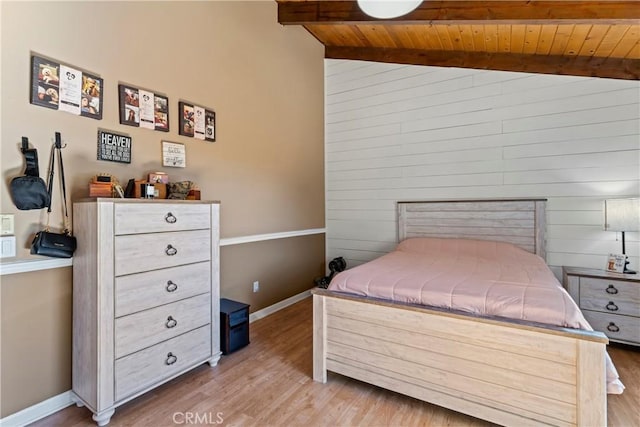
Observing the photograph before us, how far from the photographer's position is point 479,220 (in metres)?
3.36

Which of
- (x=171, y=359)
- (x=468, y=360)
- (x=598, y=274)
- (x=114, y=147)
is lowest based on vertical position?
(x=171, y=359)

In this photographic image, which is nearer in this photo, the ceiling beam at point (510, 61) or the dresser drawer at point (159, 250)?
the dresser drawer at point (159, 250)

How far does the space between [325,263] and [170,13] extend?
11.1 ft

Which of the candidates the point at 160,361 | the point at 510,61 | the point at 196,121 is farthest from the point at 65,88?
the point at 510,61

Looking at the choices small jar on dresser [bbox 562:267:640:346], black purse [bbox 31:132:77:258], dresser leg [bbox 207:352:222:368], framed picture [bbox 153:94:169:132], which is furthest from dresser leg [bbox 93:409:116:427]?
small jar on dresser [bbox 562:267:640:346]

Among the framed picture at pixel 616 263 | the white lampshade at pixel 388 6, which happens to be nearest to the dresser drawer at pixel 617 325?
the framed picture at pixel 616 263

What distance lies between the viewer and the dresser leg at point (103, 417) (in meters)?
1.61

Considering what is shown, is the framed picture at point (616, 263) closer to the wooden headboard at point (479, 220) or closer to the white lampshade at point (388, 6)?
the wooden headboard at point (479, 220)

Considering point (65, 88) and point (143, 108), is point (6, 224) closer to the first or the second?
point (65, 88)

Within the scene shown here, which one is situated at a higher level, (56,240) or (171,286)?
(56,240)

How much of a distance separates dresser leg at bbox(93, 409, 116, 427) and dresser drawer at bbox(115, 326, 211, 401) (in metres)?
0.07

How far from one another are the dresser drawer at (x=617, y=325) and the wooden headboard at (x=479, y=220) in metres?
0.72

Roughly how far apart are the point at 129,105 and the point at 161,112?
0.24 metres

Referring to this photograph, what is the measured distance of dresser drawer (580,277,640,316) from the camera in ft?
7.71
